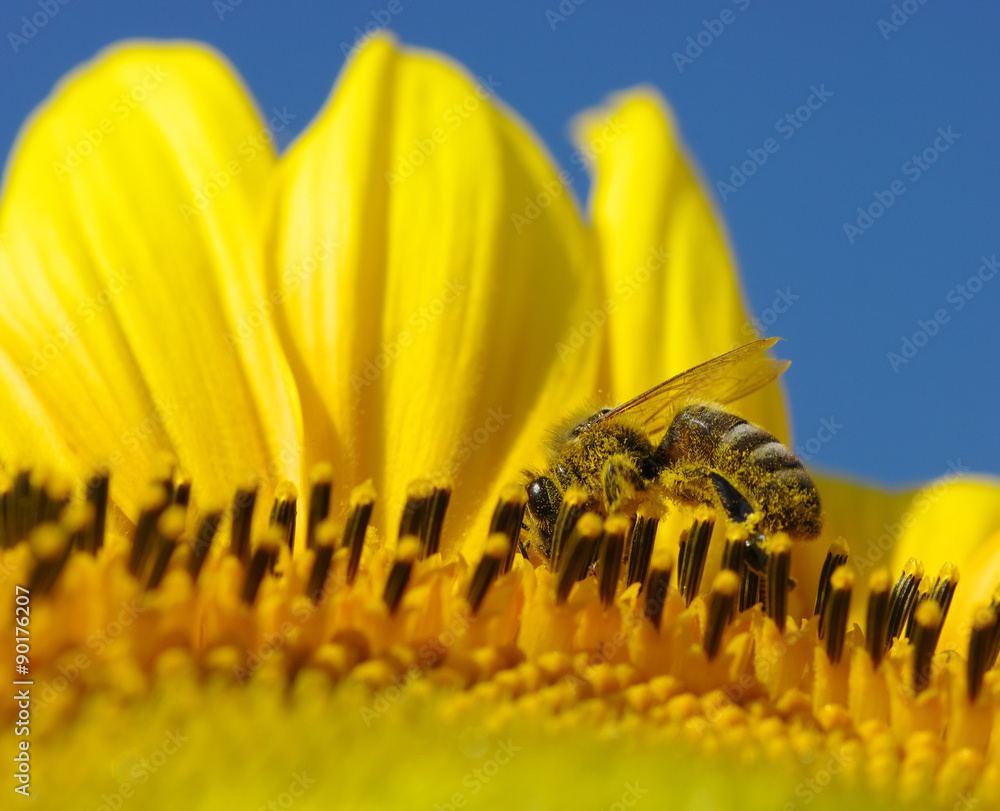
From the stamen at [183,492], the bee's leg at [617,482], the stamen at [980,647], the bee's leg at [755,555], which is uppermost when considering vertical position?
the bee's leg at [617,482]

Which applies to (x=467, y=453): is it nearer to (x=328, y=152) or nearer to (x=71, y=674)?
(x=328, y=152)

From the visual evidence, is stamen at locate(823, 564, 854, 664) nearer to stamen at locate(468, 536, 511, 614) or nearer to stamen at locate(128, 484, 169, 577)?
stamen at locate(468, 536, 511, 614)

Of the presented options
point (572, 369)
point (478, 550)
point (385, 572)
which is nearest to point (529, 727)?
point (385, 572)

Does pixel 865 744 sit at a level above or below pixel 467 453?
below

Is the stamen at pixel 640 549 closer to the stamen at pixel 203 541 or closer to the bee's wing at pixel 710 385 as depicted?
the bee's wing at pixel 710 385

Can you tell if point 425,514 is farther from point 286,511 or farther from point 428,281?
point 428,281

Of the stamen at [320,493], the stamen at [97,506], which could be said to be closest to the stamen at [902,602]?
the stamen at [320,493]

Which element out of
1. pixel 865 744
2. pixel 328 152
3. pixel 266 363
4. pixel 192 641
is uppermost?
pixel 328 152

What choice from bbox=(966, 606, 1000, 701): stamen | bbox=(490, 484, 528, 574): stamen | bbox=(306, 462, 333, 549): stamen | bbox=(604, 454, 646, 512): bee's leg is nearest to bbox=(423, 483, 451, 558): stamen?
bbox=(490, 484, 528, 574): stamen

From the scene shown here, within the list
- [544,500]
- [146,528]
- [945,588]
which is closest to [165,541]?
[146,528]
